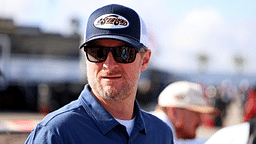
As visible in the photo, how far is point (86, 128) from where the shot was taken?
142 centimetres

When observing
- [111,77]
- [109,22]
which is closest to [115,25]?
[109,22]

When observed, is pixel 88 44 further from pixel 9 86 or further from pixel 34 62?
pixel 34 62

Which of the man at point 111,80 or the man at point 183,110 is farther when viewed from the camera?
the man at point 183,110

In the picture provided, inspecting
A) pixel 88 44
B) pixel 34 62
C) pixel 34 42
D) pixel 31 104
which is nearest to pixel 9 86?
pixel 31 104

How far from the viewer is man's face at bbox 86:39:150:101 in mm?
1568

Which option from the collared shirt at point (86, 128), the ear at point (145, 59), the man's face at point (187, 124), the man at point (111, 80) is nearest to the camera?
the collared shirt at point (86, 128)

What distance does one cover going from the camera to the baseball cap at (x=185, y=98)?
350cm

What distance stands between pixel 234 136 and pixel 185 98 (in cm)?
88

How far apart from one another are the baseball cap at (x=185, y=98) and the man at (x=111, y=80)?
5.90 ft

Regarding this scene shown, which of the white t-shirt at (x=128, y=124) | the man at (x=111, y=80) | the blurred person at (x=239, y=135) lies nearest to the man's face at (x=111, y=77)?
the man at (x=111, y=80)

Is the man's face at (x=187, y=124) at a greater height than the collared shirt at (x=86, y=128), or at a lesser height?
lesser

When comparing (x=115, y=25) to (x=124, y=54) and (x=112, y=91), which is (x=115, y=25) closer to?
(x=124, y=54)

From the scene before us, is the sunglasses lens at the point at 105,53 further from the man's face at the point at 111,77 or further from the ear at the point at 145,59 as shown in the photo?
the ear at the point at 145,59

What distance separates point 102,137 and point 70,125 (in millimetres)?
183
